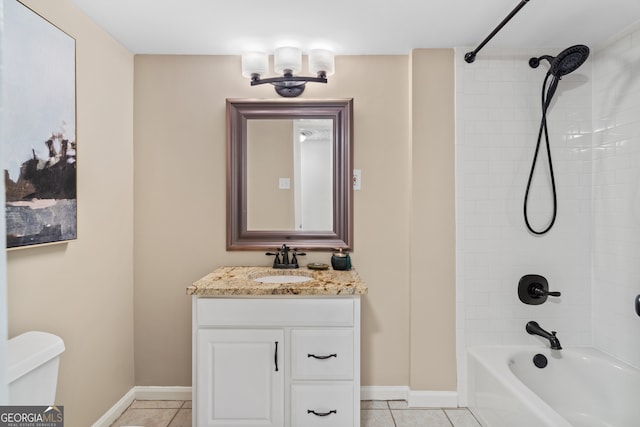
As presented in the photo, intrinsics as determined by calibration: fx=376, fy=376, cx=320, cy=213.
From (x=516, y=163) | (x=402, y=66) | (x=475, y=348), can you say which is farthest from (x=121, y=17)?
(x=475, y=348)

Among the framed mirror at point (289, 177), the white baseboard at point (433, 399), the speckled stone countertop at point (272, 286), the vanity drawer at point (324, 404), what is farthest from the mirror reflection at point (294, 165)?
the white baseboard at point (433, 399)

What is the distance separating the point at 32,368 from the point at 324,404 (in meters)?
1.27

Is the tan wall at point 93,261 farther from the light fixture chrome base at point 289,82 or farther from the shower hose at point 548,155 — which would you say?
the shower hose at point 548,155

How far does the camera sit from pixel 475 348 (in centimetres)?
242

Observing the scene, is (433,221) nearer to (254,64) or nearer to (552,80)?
(552,80)

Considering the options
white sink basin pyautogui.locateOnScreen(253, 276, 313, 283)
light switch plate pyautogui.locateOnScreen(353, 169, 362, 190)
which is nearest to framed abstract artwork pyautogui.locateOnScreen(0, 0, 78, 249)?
white sink basin pyautogui.locateOnScreen(253, 276, 313, 283)

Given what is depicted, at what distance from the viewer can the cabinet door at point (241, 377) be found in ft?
6.30

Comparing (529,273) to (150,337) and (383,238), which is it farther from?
(150,337)

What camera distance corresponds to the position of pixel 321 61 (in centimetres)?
235

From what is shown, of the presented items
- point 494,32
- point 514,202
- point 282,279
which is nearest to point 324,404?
point 282,279

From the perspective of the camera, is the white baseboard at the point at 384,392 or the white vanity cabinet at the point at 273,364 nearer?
the white vanity cabinet at the point at 273,364

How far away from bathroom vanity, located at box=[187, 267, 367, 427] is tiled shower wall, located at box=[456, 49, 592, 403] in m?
0.96

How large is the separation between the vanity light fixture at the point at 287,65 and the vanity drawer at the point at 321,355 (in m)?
1.49

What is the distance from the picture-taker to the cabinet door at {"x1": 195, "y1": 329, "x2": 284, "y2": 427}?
6.30ft
